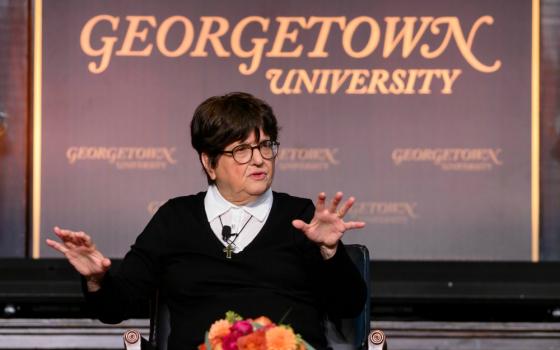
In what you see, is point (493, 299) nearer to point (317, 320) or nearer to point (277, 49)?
point (277, 49)

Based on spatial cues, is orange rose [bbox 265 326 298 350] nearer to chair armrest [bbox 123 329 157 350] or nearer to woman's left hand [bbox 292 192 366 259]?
woman's left hand [bbox 292 192 366 259]

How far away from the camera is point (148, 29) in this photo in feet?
17.8

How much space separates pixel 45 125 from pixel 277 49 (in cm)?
121

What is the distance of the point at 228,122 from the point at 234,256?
1.11 ft

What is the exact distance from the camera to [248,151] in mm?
2719

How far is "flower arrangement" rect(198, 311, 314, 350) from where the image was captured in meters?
Result: 2.10

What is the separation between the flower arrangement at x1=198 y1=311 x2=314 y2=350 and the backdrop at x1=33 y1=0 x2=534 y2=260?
321cm

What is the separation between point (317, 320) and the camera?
2787mm

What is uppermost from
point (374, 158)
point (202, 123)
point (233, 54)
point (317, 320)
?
point (233, 54)

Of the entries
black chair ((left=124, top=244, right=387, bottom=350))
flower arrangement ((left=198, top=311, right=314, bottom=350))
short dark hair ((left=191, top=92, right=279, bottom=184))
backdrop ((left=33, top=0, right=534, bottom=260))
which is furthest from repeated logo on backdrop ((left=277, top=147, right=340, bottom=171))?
flower arrangement ((left=198, top=311, right=314, bottom=350))

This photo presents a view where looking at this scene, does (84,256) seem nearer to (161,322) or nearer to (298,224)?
(161,322)

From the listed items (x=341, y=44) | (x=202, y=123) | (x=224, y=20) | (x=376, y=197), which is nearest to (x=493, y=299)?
(x=376, y=197)

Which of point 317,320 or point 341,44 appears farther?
point 341,44

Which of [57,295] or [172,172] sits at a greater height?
[172,172]
